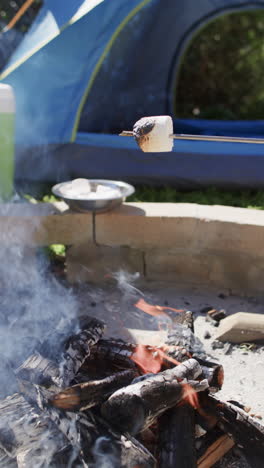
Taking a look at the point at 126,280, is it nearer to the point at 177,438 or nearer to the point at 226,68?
the point at 177,438

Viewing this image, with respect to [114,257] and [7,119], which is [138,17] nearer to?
[7,119]

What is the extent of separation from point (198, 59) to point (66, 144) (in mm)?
4168

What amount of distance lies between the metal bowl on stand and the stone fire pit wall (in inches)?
4.3

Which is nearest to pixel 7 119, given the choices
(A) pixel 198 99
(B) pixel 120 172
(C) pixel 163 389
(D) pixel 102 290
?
(B) pixel 120 172

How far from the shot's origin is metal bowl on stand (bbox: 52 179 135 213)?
3.33 meters

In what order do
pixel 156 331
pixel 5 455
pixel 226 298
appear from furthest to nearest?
pixel 226 298 < pixel 156 331 < pixel 5 455

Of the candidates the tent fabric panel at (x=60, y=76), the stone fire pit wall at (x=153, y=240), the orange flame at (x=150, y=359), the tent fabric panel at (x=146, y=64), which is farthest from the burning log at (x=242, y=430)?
the tent fabric panel at (x=146, y=64)

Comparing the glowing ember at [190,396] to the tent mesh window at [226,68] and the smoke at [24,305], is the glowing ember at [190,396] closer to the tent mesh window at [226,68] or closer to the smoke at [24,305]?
the smoke at [24,305]

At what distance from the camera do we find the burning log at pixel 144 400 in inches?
74.9

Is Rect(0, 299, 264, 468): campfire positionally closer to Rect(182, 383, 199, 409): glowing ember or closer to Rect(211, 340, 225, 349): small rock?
Rect(182, 383, 199, 409): glowing ember

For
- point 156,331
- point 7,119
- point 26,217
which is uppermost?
point 7,119

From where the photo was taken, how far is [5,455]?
6.29ft

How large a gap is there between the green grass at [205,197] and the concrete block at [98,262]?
3.42 feet

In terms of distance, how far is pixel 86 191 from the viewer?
3469 millimetres
